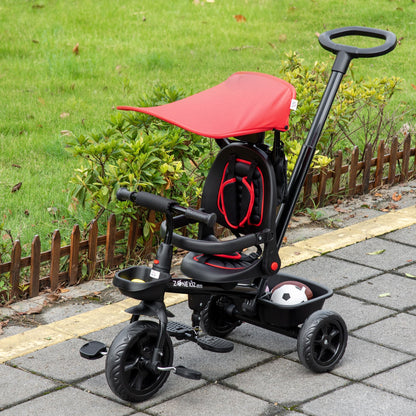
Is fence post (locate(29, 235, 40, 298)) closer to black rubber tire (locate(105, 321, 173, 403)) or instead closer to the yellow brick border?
the yellow brick border

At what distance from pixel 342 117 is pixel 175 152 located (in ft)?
5.87

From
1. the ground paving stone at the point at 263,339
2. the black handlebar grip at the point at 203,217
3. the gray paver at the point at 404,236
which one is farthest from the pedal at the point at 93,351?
the gray paver at the point at 404,236

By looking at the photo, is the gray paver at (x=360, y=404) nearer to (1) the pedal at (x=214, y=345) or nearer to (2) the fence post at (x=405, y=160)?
(1) the pedal at (x=214, y=345)

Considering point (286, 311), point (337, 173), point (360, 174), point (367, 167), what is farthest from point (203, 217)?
point (360, 174)

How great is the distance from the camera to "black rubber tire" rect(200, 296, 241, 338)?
14.3 feet

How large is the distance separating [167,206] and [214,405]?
99 centimetres

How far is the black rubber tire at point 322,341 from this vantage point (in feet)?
13.1

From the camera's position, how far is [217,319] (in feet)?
14.6

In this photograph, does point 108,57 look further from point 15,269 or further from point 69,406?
point 69,406

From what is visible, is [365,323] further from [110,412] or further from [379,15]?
[379,15]

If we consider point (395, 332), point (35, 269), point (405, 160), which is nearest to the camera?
point (395, 332)

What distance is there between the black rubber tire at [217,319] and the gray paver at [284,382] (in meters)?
0.38

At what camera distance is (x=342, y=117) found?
6.75m

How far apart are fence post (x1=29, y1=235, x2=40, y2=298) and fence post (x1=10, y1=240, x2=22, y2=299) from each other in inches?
3.3
